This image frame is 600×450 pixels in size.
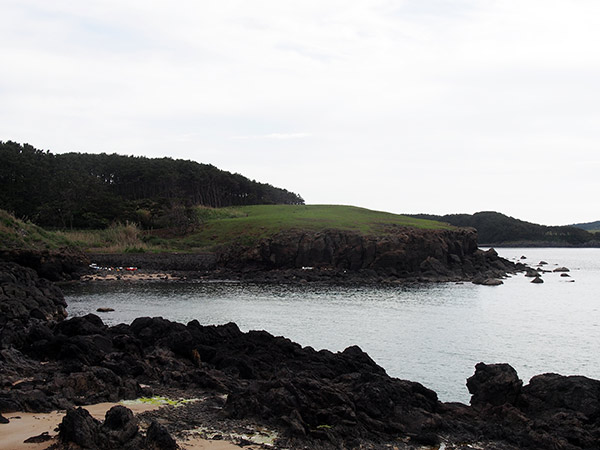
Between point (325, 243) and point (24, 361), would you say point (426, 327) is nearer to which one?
point (24, 361)

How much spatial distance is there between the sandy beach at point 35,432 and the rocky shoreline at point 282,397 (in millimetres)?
382

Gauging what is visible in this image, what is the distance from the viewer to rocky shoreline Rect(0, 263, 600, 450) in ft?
37.5

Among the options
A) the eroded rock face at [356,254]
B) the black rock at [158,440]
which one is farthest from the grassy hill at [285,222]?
the black rock at [158,440]

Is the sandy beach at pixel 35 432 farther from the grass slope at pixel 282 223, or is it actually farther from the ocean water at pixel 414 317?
the grass slope at pixel 282 223

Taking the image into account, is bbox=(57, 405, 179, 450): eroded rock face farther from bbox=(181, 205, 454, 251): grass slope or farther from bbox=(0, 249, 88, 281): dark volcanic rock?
bbox=(181, 205, 454, 251): grass slope

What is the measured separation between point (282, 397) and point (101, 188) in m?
88.5

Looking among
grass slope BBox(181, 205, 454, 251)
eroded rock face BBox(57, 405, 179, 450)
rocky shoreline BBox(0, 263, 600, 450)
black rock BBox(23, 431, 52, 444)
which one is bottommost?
rocky shoreline BBox(0, 263, 600, 450)

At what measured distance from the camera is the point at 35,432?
993 cm

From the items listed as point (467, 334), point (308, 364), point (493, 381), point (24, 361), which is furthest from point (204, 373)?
point (467, 334)

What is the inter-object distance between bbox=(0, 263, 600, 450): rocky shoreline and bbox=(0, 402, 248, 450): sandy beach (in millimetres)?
382

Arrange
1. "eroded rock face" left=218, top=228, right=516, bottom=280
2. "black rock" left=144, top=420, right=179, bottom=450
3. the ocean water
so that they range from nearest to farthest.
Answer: "black rock" left=144, top=420, right=179, bottom=450, the ocean water, "eroded rock face" left=218, top=228, right=516, bottom=280

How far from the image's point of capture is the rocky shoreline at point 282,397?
37.5ft

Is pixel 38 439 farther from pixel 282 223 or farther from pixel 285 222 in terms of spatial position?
pixel 285 222

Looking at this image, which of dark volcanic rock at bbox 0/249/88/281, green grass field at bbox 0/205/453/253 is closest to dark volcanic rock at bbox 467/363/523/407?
dark volcanic rock at bbox 0/249/88/281
